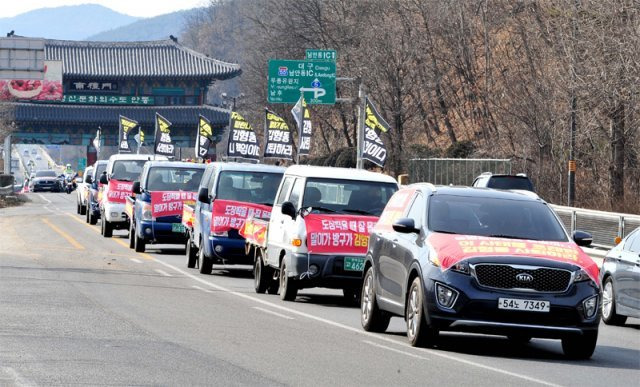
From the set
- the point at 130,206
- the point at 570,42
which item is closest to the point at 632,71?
the point at 570,42

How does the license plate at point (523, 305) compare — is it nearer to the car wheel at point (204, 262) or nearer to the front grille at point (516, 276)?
the front grille at point (516, 276)

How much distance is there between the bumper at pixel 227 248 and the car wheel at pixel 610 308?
6.95 m

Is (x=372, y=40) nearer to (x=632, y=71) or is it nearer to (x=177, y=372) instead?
(x=632, y=71)

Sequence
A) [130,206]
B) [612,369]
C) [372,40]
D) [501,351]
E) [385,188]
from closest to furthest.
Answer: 1. [612,369]
2. [501,351]
3. [385,188]
4. [130,206]
5. [372,40]

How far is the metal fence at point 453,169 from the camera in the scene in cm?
4728

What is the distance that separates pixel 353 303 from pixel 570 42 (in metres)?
25.0

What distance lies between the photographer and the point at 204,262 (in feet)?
79.5

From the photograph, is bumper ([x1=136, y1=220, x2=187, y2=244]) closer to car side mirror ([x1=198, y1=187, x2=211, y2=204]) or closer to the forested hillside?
car side mirror ([x1=198, y1=187, x2=211, y2=204])

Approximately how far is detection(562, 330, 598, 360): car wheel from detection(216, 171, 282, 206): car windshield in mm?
11120

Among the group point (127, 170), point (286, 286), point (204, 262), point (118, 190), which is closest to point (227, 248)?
point (204, 262)

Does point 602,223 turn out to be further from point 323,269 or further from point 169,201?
point 323,269

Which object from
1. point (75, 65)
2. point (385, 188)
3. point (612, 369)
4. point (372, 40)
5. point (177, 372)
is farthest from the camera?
point (75, 65)

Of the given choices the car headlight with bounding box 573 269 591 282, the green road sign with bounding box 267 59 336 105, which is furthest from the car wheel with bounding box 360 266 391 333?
the green road sign with bounding box 267 59 336 105

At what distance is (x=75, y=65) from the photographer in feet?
348
